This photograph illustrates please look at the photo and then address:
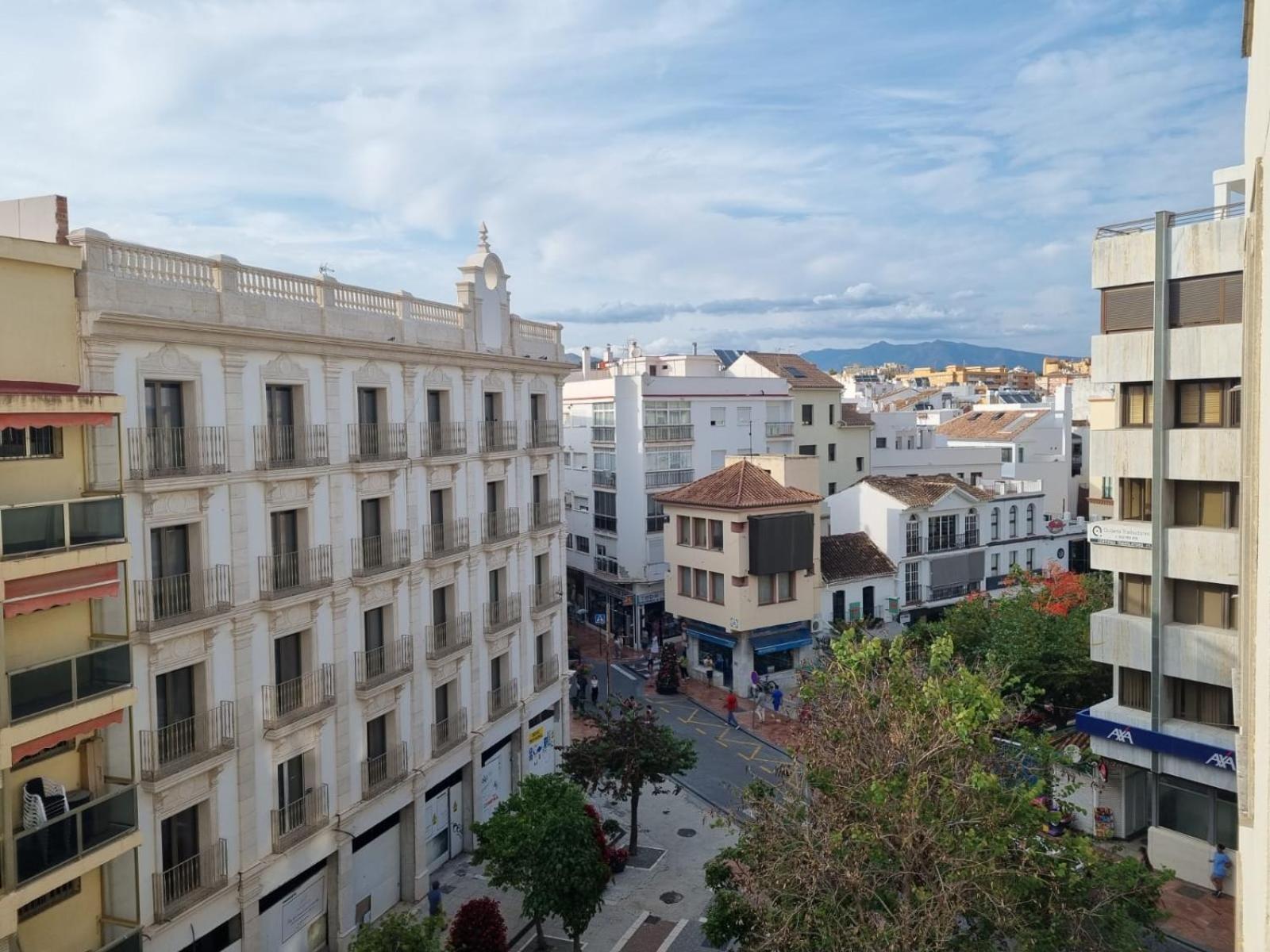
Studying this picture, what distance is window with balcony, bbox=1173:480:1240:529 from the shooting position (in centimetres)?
2484

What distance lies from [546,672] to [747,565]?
12999 millimetres

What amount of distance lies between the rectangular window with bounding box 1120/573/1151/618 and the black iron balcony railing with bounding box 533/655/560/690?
1706 cm

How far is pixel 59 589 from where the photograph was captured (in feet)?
50.1

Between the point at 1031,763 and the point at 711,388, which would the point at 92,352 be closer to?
the point at 1031,763

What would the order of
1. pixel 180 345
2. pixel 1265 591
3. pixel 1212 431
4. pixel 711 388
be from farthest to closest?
1. pixel 711 388
2. pixel 1212 431
3. pixel 180 345
4. pixel 1265 591

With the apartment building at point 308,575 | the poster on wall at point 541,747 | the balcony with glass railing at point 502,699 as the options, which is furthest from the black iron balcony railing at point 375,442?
the poster on wall at point 541,747

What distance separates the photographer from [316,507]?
22250 millimetres

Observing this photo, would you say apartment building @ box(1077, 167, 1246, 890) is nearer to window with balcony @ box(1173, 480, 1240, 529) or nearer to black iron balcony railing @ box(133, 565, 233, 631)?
window with balcony @ box(1173, 480, 1240, 529)

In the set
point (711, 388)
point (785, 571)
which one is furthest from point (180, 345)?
point (711, 388)

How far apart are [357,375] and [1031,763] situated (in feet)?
59.3

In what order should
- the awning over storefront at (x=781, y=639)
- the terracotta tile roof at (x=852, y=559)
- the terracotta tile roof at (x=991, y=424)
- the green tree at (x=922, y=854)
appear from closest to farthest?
the green tree at (x=922, y=854), the awning over storefront at (x=781, y=639), the terracotta tile roof at (x=852, y=559), the terracotta tile roof at (x=991, y=424)

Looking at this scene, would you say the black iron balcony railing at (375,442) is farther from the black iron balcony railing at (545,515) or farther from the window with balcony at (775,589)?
the window with balcony at (775,589)

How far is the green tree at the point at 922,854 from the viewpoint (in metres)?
14.4

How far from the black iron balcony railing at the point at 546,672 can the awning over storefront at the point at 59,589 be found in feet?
55.9
